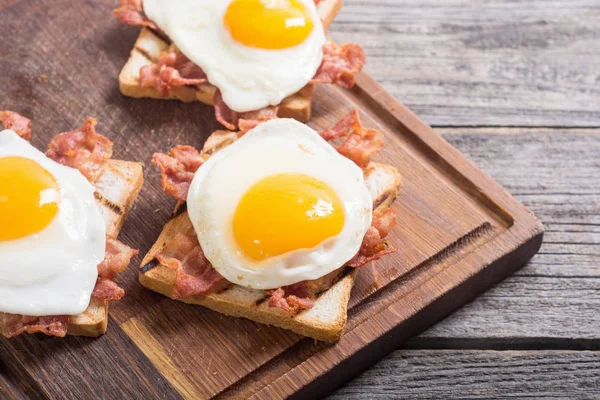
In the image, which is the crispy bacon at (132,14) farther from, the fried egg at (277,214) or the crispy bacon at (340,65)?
the fried egg at (277,214)

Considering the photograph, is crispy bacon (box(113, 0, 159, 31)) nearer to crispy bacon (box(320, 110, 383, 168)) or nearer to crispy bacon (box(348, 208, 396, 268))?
crispy bacon (box(320, 110, 383, 168))

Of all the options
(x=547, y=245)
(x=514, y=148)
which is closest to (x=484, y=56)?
(x=514, y=148)

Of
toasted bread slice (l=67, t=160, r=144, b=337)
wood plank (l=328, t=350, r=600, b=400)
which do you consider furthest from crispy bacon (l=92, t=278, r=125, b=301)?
wood plank (l=328, t=350, r=600, b=400)

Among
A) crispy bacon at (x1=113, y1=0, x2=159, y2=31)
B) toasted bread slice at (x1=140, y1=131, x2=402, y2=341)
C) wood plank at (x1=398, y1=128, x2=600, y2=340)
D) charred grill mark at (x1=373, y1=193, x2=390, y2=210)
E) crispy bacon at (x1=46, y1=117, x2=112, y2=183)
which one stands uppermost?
crispy bacon at (x1=113, y1=0, x2=159, y2=31)

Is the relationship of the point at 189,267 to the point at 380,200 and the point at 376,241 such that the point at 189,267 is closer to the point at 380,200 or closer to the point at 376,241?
the point at 376,241

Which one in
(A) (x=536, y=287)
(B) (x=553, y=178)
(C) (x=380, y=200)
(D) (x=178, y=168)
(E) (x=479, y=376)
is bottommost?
(E) (x=479, y=376)

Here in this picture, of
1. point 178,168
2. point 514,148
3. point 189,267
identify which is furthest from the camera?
point 514,148

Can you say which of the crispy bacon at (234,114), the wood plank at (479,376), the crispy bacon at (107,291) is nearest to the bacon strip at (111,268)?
the crispy bacon at (107,291)
